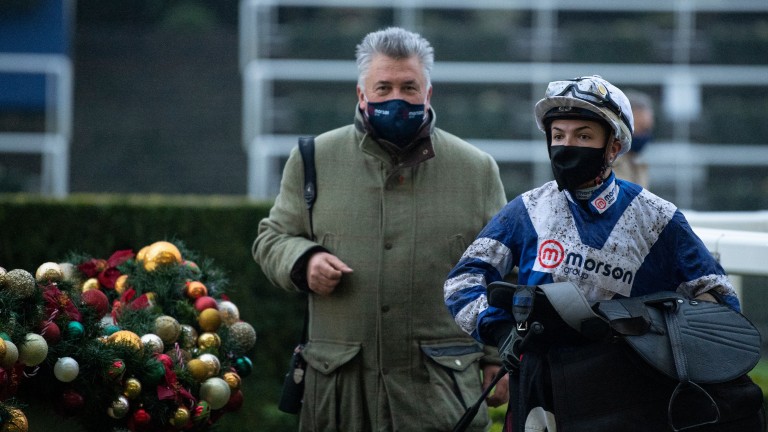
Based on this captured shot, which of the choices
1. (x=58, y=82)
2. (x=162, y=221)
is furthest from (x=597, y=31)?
(x=162, y=221)

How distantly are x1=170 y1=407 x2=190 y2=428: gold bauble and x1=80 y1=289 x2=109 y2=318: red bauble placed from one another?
39cm

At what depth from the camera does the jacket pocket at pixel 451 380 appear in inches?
164

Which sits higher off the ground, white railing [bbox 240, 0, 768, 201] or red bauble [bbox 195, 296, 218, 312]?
white railing [bbox 240, 0, 768, 201]

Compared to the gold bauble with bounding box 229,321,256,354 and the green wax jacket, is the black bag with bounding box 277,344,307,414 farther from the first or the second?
the gold bauble with bounding box 229,321,256,354

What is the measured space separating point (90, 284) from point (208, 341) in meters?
0.47

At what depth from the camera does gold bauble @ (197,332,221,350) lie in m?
4.10

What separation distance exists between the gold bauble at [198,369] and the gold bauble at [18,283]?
0.64m

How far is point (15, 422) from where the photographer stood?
3.25 meters

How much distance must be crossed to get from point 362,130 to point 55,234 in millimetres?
4711

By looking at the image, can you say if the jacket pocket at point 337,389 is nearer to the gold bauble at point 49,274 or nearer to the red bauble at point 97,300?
the red bauble at point 97,300

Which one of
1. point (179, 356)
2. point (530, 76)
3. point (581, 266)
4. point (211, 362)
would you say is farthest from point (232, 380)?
point (530, 76)

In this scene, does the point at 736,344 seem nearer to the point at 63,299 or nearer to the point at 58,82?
the point at 63,299

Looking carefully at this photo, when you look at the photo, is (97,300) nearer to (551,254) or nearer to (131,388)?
(131,388)

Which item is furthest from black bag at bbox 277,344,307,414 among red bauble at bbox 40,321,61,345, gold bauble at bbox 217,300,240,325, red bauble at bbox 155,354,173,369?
red bauble at bbox 40,321,61,345
